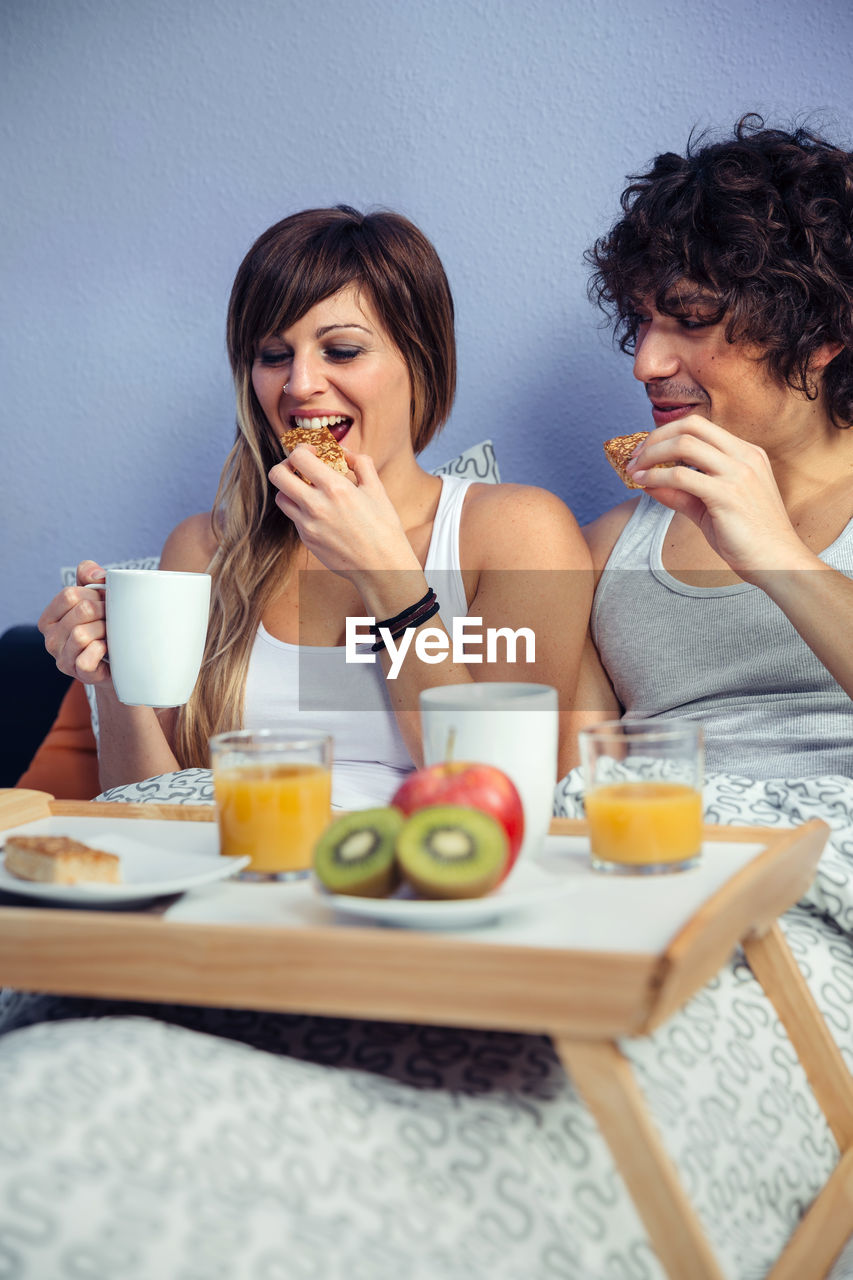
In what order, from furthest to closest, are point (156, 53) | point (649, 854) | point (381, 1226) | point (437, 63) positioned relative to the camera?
point (156, 53)
point (437, 63)
point (649, 854)
point (381, 1226)

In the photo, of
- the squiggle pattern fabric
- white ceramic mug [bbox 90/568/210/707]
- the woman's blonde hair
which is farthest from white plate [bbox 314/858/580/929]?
the woman's blonde hair

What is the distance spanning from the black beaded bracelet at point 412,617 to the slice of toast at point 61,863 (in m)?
0.65

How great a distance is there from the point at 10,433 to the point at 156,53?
2.54ft

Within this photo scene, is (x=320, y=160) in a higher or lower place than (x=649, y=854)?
higher

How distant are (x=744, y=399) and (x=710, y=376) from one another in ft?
0.19

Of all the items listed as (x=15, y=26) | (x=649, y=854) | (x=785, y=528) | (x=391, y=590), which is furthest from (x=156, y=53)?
(x=649, y=854)

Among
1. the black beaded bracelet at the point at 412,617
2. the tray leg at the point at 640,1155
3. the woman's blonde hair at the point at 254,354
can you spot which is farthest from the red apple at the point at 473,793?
the woman's blonde hair at the point at 254,354

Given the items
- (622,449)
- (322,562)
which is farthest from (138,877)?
(622,449)

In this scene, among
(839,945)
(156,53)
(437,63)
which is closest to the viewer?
(839,945)

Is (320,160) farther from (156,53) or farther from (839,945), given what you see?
(839,945)

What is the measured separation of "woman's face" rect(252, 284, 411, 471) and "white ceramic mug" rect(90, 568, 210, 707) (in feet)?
1.81

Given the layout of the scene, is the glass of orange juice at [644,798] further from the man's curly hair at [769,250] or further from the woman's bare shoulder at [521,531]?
the man's curly hair at [769,250]

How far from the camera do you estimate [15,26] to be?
2221 mm

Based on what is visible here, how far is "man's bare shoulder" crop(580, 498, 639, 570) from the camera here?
176 centimetres
